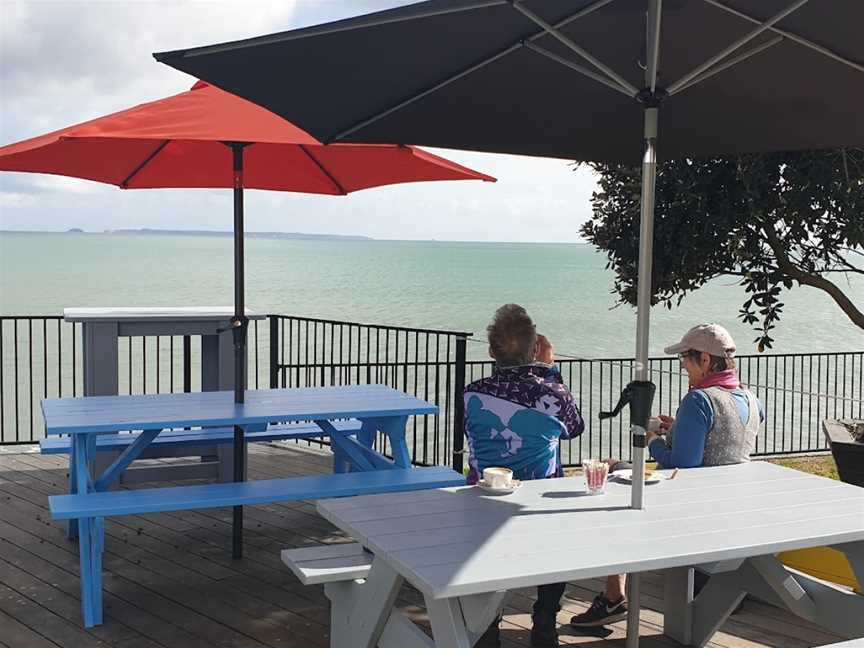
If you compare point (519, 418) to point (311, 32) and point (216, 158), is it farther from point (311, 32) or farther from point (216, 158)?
point (216, 158)

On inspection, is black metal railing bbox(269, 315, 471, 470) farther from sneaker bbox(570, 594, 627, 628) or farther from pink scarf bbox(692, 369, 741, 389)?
pink scarf bbox(692, 369, 741, 389)

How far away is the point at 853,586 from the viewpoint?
3.91 metres

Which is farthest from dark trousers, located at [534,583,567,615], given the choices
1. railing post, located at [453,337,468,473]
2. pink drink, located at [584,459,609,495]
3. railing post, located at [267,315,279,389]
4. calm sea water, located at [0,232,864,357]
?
calm sea water, located at [0,232,864,357]

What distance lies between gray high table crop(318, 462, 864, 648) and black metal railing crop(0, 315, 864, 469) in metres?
1.34

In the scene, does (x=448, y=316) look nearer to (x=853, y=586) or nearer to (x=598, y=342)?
(x=598, y=342)

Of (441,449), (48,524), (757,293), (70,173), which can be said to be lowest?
(441,449)

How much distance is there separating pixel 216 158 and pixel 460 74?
230 centimetres

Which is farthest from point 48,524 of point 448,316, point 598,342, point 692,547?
point 448,316

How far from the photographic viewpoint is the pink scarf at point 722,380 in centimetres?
374

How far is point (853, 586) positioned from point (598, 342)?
39.2 metres

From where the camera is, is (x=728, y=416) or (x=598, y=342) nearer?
(x=728, y=416)

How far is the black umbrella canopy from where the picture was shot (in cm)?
308

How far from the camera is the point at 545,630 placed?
12.4 feet

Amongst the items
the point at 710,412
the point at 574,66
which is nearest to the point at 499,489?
the point at 710,412
